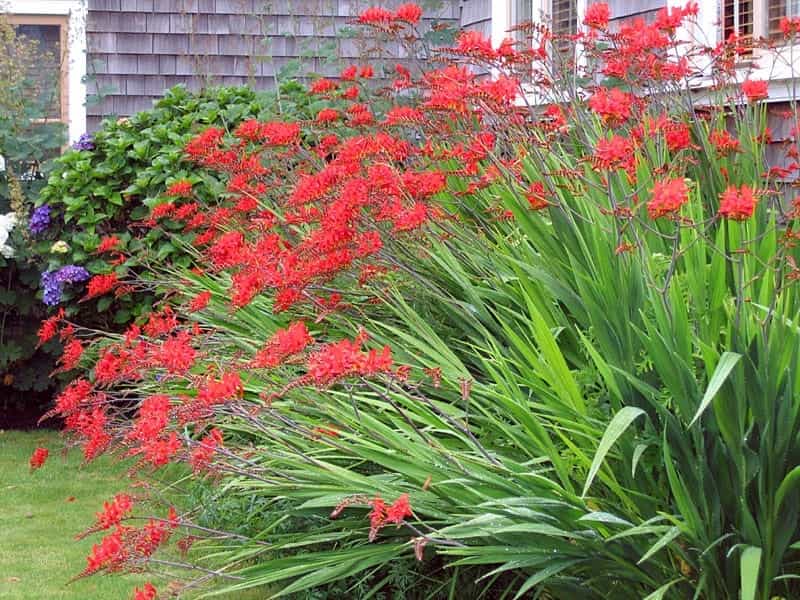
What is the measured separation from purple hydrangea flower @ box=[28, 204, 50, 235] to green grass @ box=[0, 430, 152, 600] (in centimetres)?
129

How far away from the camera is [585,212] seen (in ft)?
14.0

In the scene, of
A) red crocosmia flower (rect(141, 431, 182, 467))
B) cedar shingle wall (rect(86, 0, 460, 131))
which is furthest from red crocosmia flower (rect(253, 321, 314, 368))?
cedar shingle wall (rect(86, 0, 460, 131))

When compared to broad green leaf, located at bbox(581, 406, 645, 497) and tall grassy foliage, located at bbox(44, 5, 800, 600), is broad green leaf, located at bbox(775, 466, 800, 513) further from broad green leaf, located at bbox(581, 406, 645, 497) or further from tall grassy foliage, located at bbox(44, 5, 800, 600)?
broad green leaf, located at bbox(581, 406, 645, 497)

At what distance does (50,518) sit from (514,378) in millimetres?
2982

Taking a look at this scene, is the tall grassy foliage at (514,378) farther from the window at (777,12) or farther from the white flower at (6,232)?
the white flower at (6,232)

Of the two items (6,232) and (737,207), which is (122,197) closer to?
(6,232)

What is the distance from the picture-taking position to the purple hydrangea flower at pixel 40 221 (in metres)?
7.30

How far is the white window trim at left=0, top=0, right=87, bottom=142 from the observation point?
1255cm

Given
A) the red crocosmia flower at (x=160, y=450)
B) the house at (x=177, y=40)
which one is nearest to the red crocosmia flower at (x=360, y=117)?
the red crocosmia flower at (x=160, y=450)

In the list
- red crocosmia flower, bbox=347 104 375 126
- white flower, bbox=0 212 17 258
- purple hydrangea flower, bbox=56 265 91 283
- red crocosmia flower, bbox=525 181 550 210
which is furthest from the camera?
white flower, bbox=0 212 17 258

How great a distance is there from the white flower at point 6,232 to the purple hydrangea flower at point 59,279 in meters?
0.39

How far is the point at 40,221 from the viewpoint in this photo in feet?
24.0

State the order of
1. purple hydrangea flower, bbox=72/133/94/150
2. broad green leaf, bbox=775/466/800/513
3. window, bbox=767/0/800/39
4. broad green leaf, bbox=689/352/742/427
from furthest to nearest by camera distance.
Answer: purple hydrangea flower, bbox=72/133/94/150 < window, bbox=767/0/800/39 < broad green leaf, bbox=775/466/800/513 < broad green leaf, bbox=689/352/742/427

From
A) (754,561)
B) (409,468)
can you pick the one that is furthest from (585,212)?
(754,561)
